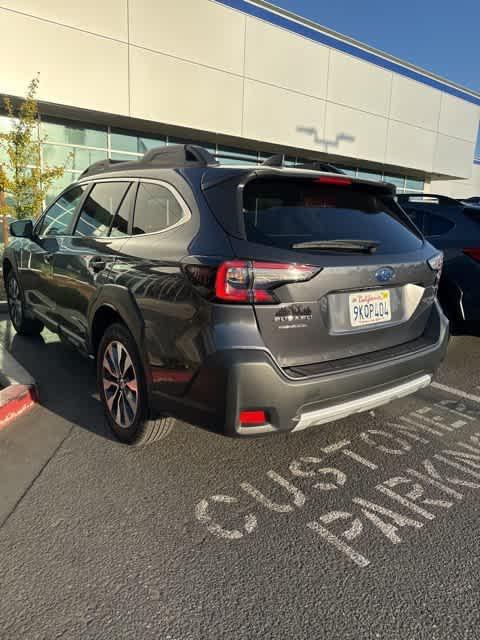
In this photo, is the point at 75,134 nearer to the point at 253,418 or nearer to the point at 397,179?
the point at 253,418

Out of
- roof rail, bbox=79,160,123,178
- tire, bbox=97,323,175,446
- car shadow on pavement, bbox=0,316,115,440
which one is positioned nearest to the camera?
tire, bbox=97,323,175,446

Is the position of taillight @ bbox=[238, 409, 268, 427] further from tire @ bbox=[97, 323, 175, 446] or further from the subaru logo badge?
the subaru logo badge

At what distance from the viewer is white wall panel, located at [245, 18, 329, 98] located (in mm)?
15203

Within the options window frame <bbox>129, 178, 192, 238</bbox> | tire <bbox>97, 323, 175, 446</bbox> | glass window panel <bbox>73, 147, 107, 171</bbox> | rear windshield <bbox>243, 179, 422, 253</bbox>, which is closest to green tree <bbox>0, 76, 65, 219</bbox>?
glass window panel <bbox>73, 147, 107, 171</bbox>

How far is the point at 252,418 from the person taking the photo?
226 cm

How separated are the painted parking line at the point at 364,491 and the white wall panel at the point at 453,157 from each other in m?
23.3

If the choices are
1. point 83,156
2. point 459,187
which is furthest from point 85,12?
point 459,187

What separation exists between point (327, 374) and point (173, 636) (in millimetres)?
1296

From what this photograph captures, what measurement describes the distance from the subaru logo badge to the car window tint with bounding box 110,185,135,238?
1.58m

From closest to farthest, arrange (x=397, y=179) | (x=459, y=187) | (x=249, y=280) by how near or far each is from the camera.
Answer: (x=249, y=280)
(x=397, y=179)
(x=459, y=187)

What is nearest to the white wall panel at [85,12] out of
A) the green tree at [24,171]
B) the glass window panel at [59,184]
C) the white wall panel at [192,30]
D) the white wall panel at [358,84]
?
the white wall panel at [192,30]

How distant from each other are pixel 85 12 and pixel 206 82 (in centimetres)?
380

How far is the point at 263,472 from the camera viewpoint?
279cm

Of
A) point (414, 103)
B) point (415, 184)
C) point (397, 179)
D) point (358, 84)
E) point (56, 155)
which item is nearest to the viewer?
→ point (56, 155)
